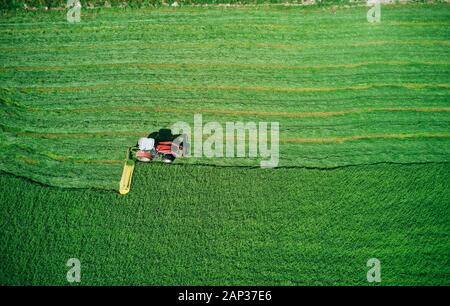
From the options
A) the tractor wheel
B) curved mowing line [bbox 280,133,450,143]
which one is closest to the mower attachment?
the tractor wheel

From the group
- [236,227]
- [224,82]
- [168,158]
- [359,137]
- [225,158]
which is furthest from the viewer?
[224,82]

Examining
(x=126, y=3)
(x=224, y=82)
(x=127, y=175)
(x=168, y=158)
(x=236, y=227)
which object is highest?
(x=126, y=3)

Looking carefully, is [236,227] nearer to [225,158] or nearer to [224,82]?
[225,158]

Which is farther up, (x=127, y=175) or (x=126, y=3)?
(x=126, y=3)

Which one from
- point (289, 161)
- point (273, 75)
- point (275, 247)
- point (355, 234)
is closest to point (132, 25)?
point (273, 75)

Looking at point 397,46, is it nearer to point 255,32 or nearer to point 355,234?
point 255,32

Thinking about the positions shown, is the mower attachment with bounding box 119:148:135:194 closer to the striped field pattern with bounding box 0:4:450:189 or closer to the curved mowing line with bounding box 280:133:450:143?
the striped field pattern with bounding box 0:4:450:189

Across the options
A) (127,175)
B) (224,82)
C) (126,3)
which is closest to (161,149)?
(127,175)

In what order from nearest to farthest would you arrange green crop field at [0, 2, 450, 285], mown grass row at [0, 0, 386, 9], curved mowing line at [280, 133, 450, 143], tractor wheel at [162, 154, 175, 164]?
1. green crop field at [0, 2, 450, 285]
2. tractor wheel at [162, 154, 175, 164]
3. curved mowing line at [280, 133, 450, 143]
4. mown grass row at [0, 0, 386, 9]
